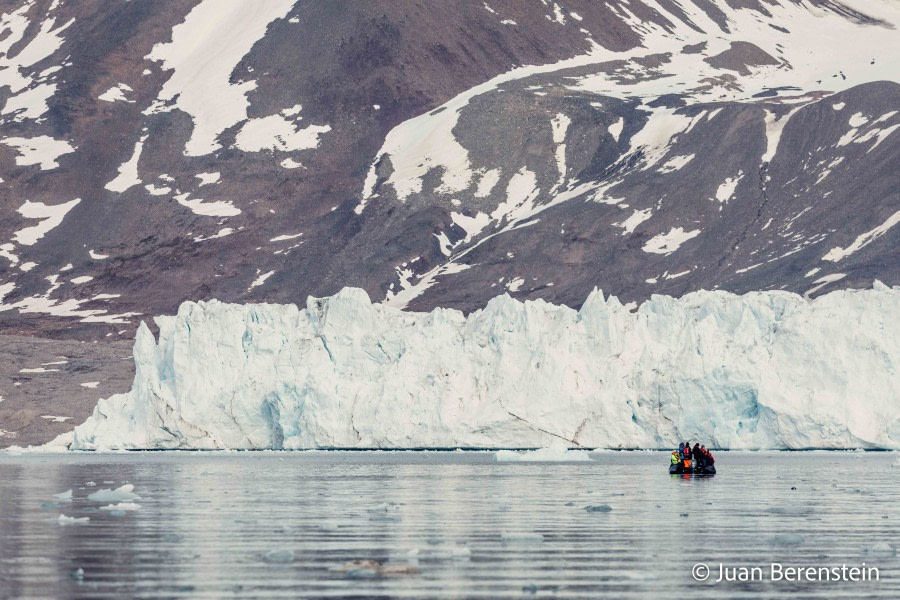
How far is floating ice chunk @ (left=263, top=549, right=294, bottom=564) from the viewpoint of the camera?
24.6 meters

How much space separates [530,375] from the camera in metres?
77.2

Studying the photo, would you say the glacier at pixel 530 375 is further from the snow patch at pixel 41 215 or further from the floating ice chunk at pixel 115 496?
the snow patch at pixel 41 215

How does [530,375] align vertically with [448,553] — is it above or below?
below

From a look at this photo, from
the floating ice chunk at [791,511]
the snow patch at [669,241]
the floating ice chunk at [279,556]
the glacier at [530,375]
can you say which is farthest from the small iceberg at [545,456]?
the snow patch at [669,241]

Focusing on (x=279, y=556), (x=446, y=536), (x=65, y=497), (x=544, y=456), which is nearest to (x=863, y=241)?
(x=544, y=456)

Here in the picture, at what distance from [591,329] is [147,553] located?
56.6 meters

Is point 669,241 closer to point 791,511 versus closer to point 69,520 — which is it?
point 791,511

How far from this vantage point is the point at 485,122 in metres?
197

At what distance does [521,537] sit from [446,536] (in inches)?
60.6

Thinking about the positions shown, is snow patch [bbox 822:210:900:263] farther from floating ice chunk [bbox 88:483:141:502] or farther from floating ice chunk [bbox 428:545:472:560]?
floating ice chunk [bbox 428:545:472:560]

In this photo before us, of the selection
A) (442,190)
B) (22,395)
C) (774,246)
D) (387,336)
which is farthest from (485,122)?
(387,336)

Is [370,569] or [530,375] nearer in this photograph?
[370,569]

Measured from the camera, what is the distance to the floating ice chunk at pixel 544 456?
67.9 metres

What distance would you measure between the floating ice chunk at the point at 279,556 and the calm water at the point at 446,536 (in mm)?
39
